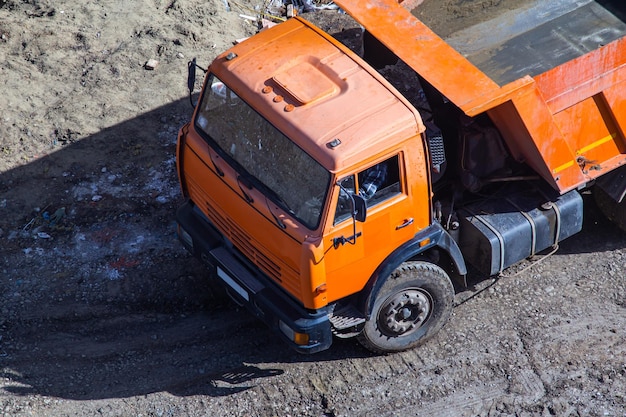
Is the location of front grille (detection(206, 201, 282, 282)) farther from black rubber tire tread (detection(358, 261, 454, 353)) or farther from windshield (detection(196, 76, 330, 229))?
black rubber tire tread (detection(358, 261, 454, 353))

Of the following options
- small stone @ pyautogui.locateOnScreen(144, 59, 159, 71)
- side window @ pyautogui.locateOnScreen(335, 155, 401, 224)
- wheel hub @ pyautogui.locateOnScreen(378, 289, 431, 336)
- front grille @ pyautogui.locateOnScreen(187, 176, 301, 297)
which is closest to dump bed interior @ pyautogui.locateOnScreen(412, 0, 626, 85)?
side window @ pyautogui.locateOnScreen(335, 155, 401, 224)

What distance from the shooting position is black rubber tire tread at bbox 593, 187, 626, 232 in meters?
7.67

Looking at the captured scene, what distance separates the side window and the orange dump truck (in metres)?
0.01

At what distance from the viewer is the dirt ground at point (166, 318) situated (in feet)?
21.7

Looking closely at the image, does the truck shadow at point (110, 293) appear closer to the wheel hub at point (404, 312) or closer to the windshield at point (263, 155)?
the wheel hub at point (404, 312)

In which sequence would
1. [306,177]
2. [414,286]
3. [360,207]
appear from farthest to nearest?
[414,286] → [306,177] → [360,207]

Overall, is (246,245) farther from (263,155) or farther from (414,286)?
(414,286)

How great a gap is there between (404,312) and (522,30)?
2.74m

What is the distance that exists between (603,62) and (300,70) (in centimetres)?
254

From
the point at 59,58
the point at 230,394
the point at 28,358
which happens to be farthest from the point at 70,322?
the point at 59,58

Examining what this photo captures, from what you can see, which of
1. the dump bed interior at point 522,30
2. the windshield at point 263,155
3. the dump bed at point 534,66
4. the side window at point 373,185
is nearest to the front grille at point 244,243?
the windshield at point 263,155

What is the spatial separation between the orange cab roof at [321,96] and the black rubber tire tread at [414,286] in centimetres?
123

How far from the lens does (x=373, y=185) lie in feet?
19.5

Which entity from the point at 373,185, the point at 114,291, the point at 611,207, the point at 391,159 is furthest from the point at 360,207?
the point at 611,207
